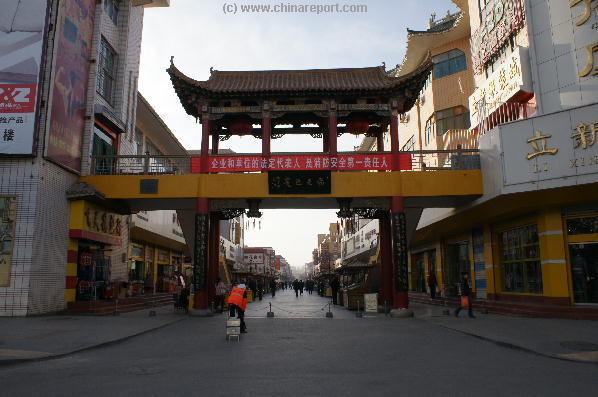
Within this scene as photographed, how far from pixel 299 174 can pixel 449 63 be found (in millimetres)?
14820

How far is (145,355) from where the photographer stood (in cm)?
919

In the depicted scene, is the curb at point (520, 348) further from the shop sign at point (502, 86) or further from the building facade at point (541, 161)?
the shop sign at point (502, 86)

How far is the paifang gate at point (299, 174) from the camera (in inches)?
715

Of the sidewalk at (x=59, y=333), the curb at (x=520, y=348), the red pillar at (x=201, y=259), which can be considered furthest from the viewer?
the red pillar at (x=201, y=259)

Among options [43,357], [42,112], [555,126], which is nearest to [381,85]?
[555,126]

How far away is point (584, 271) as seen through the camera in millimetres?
15719

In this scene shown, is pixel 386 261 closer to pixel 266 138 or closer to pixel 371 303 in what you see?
pixel 371 303

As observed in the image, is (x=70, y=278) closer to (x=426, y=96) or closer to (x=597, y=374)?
(x=597, y=374)

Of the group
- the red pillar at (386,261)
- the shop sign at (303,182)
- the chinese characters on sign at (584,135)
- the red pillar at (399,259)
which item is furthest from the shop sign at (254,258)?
the chinese characters on sign at (584,135)

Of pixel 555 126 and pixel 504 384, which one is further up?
pixel 555 126

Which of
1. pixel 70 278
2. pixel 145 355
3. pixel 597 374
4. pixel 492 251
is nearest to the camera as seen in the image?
pixel 597 374

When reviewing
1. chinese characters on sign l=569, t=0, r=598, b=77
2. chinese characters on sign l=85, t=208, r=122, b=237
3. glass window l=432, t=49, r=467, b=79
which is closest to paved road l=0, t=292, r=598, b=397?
chinese characters on sign l=85, t=208, r=122, b=237

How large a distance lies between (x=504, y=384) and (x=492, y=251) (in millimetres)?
15417

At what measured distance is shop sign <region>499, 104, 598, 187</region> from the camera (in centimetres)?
1408
